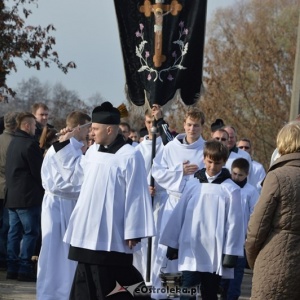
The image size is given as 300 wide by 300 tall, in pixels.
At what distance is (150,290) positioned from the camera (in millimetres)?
10547

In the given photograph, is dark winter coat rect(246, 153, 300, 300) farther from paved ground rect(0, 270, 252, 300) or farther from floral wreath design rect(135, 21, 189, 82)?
floral wreath design rect(135, 21, 189, 82)

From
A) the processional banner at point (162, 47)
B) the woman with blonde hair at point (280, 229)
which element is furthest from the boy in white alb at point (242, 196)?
the woman with blonde hair at point (280, 229)

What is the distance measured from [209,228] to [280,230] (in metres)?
2.97

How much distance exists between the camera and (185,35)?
1330cm

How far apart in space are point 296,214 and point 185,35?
6250 millimetres

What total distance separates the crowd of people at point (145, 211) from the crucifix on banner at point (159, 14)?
91 centimetres

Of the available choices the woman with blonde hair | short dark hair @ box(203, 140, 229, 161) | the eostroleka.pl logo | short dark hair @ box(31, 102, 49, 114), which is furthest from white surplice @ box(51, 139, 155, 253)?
short dark hair @ box(31, 102, 49, 114)

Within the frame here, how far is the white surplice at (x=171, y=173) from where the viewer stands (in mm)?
11781

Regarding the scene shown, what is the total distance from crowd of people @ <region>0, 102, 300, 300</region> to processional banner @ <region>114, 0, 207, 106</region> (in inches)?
29.0

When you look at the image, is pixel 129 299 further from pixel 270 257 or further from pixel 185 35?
pixel 185 35

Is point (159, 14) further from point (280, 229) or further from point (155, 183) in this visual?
point (280, 229)

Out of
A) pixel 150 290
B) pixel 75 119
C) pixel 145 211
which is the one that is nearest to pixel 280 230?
pixel 145 211

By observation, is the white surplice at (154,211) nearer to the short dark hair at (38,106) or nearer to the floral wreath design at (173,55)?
the floral wreath design at (173,55)

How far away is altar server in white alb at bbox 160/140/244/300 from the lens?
10.3 m
